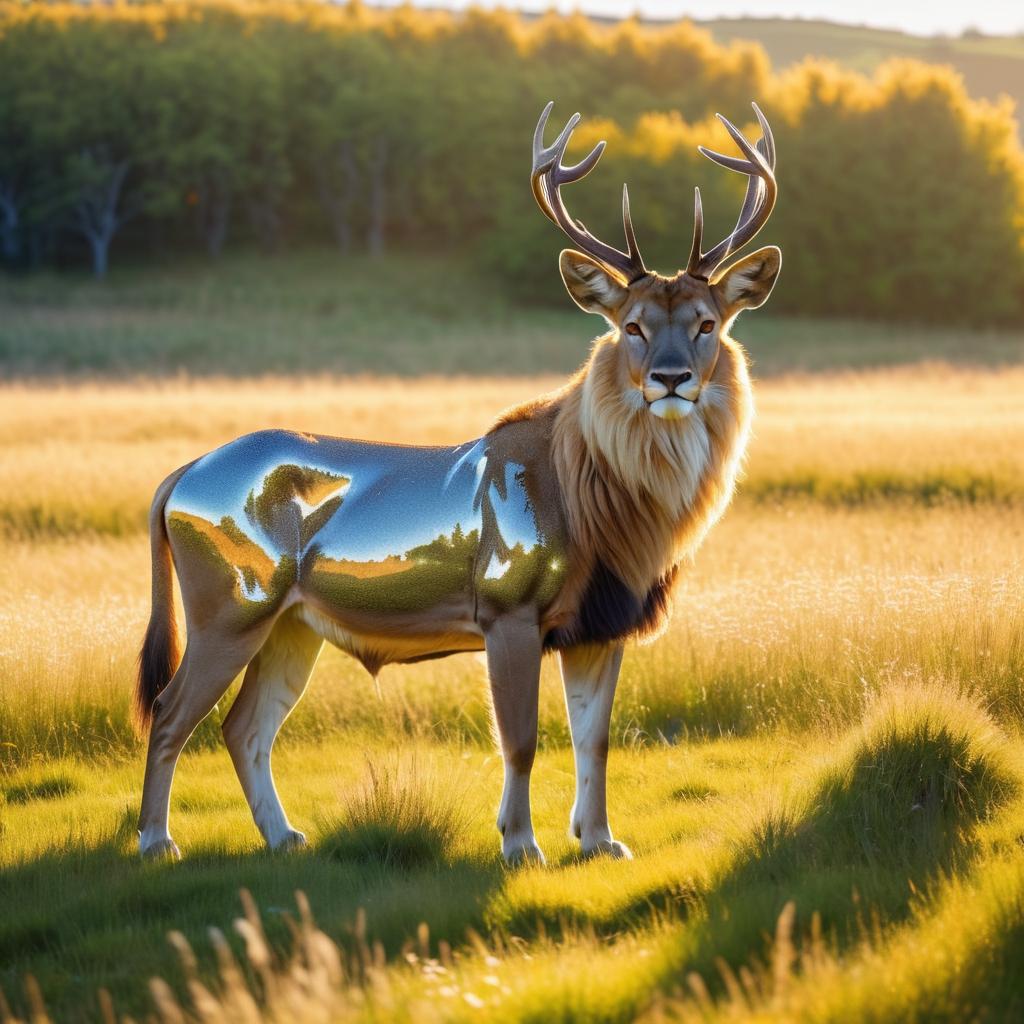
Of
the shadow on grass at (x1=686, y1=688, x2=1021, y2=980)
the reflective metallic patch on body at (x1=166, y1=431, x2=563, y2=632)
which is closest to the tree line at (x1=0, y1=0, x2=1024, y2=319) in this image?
the reflective metallic patch on body at (x1=166, y1=431, x2=563, y2=632)

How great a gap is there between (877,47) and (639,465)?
14212cm

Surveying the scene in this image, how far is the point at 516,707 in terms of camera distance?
6.00 metres

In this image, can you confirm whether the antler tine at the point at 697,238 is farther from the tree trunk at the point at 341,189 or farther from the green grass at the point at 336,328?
the tree trunk at the point at 341,189

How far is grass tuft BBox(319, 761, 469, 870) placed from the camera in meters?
6.14

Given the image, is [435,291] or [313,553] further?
[435,291]

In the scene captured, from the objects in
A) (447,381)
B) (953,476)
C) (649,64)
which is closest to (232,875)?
(953,476)

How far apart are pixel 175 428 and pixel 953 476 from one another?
11.6 m

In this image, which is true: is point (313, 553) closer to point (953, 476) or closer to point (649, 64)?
point (953, 476)

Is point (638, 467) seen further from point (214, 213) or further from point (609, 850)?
point (214, 213)

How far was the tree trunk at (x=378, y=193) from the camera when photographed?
227 ft

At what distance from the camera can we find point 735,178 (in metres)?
60.2

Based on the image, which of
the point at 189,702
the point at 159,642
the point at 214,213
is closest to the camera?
the point at 189,702

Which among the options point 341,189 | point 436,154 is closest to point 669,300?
point 436,154

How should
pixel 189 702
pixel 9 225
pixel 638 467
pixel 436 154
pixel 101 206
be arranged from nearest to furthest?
1. pixel 638 467
2. pixel 189 702
3. pixel 9 225
4. pixel 101 206
5. pixel 436 154
